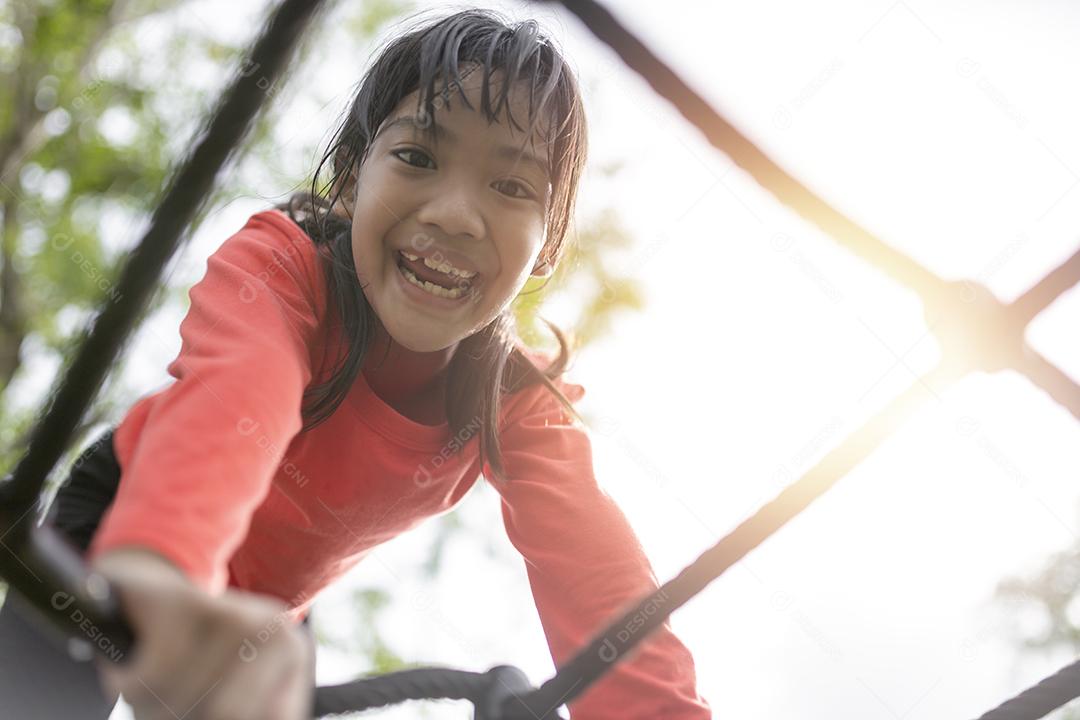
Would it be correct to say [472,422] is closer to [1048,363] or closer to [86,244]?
[1048,363]

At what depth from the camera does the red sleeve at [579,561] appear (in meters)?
0.85

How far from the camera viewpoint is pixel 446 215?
0.80 metres

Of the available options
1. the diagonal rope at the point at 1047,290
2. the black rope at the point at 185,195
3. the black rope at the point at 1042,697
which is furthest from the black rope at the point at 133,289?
the black rope at the point at 1042,697

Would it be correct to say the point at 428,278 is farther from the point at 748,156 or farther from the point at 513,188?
the point at 748,156

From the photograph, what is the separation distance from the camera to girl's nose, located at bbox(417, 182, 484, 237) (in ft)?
2.61

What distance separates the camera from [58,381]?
Result: 649 mm

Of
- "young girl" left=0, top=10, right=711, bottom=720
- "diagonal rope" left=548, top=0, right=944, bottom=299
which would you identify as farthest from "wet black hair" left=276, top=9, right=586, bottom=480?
"diagonal rope" left=548, top=0, right=944, bottom=299

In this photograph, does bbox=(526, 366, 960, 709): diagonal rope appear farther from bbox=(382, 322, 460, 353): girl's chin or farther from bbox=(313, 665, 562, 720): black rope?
bbox=(382, 322, 460, 353): girl's chin

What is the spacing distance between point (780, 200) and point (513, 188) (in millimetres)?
385

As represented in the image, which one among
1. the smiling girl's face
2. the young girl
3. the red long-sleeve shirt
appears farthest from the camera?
the smiling girl's face

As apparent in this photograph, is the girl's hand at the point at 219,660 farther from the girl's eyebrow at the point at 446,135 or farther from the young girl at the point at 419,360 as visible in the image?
the girl's eyebrow at the point at 446,135

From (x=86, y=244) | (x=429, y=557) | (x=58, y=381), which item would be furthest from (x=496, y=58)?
(x=429, y=557)

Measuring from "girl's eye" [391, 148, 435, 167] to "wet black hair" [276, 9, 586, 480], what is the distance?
32 mm

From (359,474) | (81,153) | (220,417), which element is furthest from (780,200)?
(81,153)
